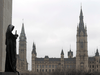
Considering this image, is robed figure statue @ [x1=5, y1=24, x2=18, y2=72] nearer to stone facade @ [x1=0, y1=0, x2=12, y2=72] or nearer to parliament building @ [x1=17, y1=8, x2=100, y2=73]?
stone facade @ [x1=0, y1=0, x2=12, y2=72]

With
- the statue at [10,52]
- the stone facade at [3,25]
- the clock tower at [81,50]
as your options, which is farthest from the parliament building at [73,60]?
the statue at [10,52]

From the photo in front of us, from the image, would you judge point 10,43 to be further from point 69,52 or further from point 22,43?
point 69,52

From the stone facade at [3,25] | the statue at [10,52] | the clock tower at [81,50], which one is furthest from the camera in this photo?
the clock tower at [81,50]

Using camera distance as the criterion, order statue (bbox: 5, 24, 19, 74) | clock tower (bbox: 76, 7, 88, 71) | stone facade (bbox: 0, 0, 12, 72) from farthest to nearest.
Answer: clock tower (bbox: 76, 7, 88, 71) < stone facade (bbox: 0, 0, 12, 72) < statue (bbox: 5, 24, 19, 74)

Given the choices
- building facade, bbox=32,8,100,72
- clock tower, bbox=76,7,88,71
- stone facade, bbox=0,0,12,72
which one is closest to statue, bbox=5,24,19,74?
stone facade, bbox=0,0,12,72

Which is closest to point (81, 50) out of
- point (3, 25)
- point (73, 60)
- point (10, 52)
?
point (73, 60)

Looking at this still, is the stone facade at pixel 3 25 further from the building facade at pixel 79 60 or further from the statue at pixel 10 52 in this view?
the building facade at pixel 79 60

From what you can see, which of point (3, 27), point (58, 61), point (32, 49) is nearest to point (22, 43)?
point (32, 49)

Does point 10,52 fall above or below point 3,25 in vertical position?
below

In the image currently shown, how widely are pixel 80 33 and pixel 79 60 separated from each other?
15175mm

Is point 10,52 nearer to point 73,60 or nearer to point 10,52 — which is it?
point 10,52

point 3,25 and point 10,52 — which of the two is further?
point 3,25

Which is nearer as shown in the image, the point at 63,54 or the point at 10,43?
the point at 10,43

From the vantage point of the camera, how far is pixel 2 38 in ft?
54.4
